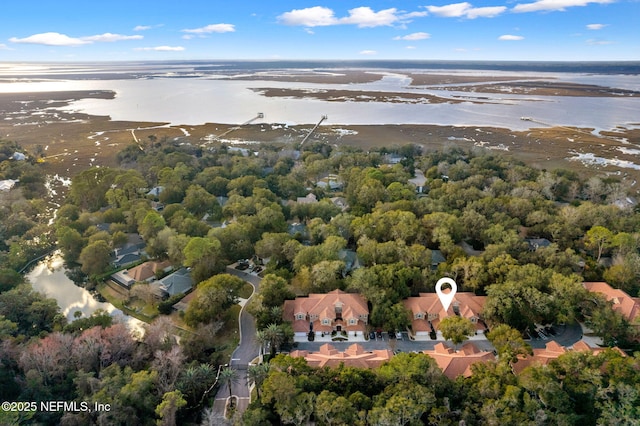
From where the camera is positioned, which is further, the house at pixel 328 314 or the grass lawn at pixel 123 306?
the grass lawn at pixel 123 306

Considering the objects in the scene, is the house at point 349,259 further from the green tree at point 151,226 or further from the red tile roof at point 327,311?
the green tree at point 151,226

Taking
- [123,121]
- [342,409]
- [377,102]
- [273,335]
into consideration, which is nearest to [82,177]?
[273,335]

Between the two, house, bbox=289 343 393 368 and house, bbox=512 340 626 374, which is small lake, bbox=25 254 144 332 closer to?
house, bbox=289 343 393 368

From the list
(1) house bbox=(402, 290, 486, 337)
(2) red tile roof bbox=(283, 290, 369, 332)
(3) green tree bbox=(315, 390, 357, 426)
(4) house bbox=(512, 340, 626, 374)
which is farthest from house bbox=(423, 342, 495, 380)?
(3) green tree bbox=(315, 390, 357, 426)

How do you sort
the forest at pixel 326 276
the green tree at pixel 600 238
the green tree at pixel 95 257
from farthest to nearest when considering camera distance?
Result: the green tree at pixel 600 238 → the green tree at pixel 95 257 → the forest at pixel 326 276

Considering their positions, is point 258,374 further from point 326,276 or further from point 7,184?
point 7,184

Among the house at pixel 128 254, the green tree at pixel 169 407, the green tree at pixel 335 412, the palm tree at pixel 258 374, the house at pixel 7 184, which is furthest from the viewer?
the house at pixel 7 184

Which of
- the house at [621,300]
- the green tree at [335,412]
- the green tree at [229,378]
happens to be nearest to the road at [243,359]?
the green tree at [229,378]
